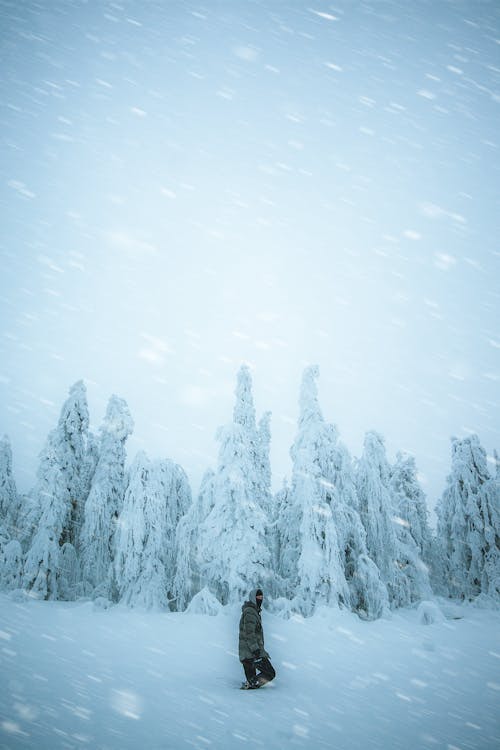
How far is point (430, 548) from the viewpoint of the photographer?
97.4 feet

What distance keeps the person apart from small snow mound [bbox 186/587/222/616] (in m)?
8.75

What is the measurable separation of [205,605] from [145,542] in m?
6.26

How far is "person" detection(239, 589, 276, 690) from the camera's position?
277 inches

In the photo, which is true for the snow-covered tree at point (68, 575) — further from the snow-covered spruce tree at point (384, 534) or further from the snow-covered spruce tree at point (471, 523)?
the snow-covered spruce tree at point (471, 523)

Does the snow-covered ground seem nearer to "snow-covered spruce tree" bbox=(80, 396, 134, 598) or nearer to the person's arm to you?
the person's arm

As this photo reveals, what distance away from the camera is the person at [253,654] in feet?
23.1

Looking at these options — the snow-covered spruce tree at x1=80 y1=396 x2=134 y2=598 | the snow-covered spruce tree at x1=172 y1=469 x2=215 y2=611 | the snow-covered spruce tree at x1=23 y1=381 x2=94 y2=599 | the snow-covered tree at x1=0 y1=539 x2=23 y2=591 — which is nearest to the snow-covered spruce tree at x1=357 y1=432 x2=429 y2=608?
the snow-covered spruce tree at x1=172 y1=469 x2=215 y2=611

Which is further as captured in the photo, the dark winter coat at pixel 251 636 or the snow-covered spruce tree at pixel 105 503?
the snow-covered spruce tree at pixel 105 503

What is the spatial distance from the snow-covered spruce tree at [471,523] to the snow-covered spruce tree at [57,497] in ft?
78.0

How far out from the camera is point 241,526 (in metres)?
16.9

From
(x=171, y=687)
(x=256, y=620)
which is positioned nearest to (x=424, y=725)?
(x=256, y=620)

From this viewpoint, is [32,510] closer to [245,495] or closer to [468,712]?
[245,495]

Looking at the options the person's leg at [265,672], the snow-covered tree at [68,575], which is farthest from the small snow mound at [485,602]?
the snow-covered tree at [68,575]

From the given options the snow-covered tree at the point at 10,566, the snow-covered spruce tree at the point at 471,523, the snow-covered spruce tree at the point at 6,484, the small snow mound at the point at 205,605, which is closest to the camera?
the small snow mound at the point at 205,605
